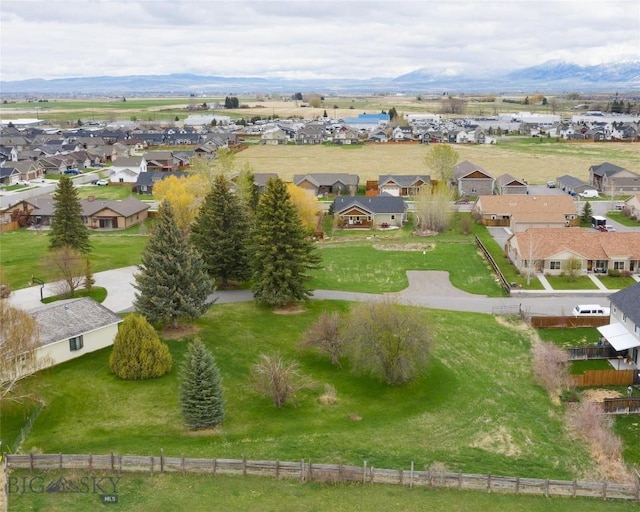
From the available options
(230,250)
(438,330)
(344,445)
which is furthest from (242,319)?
(344,445)

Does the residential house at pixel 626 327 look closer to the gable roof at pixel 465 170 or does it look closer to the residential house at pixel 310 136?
the gable roof at pixel 465 170

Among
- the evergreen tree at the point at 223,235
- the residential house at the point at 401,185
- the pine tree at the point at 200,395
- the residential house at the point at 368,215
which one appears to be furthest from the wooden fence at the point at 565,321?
the residential house at the point at 401,185

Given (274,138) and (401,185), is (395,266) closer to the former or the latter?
(401,185)

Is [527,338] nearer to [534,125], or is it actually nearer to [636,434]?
[636,434]

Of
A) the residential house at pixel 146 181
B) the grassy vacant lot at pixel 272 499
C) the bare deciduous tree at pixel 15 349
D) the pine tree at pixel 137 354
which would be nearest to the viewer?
the grassy vacant lot at pixel 272 499

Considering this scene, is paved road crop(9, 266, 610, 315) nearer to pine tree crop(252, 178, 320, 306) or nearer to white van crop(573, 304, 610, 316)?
white van crop(573, 304, 610, 316)

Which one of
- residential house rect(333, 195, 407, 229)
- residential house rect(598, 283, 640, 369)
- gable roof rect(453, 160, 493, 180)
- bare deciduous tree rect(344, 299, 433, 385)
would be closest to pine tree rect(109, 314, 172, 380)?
bare deciduous tree rect(344, 299, 433, 385)

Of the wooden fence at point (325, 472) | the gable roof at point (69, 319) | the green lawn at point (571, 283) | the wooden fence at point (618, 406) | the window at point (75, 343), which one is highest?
the gable roof at point (69, 319)
